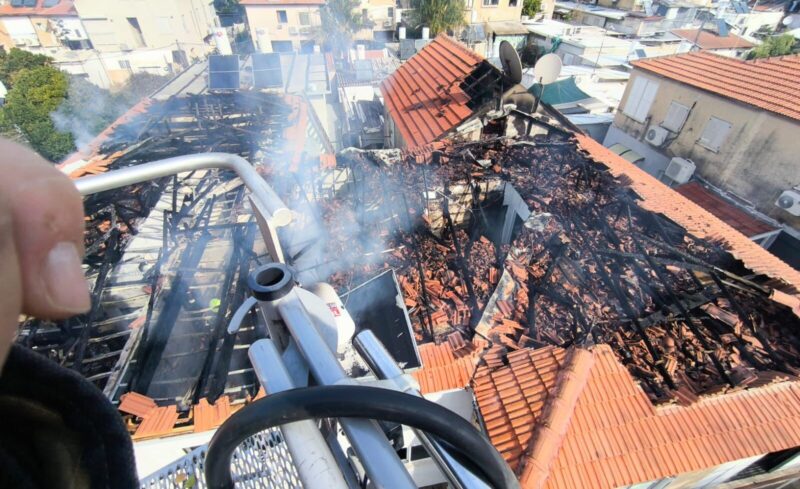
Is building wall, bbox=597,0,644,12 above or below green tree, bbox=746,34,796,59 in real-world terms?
above

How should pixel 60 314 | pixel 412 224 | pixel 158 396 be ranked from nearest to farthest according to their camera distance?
1. pixel 60 314
2. pixel 158 396
3. pixel 412 224

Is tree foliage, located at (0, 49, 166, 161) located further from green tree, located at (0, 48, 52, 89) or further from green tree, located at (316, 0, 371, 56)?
green tree, located at (316, 0, 371, 56)

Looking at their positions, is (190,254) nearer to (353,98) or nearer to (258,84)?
(258,84)

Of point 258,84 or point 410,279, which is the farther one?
point 258,84

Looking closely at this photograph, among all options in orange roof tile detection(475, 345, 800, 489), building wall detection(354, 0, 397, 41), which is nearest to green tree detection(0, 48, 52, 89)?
building wall detection(354, 0, 397, 41)

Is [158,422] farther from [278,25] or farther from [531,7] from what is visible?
[531,7]

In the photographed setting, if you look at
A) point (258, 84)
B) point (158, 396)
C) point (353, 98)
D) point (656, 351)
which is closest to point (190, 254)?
point (158, 396)

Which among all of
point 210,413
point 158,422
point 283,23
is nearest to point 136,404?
point 158,422
